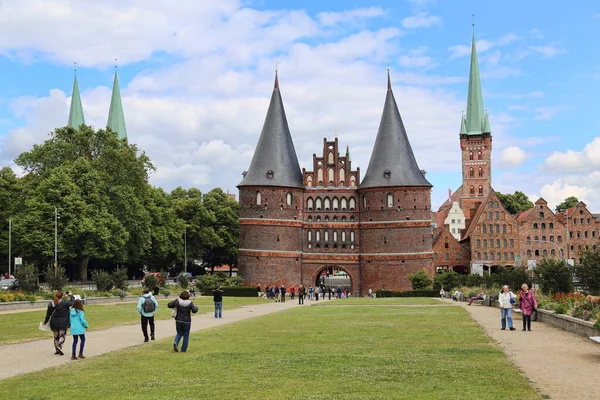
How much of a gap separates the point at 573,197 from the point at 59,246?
10733cm

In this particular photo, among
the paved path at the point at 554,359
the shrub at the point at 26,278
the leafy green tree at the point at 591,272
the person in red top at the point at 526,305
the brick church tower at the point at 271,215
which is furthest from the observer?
the brick church tower at the point at 271,215

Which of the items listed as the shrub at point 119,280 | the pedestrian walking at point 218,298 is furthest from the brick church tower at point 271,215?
the pedestrian walking at point 218,298

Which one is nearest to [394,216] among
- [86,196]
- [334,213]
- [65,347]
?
[334,213]

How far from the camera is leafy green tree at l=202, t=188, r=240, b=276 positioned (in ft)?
305

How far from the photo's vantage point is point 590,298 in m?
22.9

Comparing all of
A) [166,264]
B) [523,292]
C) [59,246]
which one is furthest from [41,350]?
[166,264]

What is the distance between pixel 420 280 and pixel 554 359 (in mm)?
54883

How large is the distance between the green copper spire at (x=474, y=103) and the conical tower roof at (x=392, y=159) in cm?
6127

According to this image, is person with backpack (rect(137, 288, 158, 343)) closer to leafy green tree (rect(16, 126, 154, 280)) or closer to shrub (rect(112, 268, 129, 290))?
shrub (rect(112, 268, 129, 290))

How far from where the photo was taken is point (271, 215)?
75688 millimetres

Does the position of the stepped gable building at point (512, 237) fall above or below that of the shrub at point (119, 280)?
above

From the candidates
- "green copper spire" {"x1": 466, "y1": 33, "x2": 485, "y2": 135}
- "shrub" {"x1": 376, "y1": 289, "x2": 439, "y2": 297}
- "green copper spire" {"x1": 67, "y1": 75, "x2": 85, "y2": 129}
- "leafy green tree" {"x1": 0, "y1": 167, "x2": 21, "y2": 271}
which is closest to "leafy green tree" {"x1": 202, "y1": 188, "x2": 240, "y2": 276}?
"green copper spire" {"x1": 67, "y1": 75, "x2": 85, "y2": 129}

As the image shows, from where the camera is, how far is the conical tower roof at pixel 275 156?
76062 millimetres

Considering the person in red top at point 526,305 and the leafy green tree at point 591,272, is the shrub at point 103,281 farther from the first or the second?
the person in red top at point 526,305
